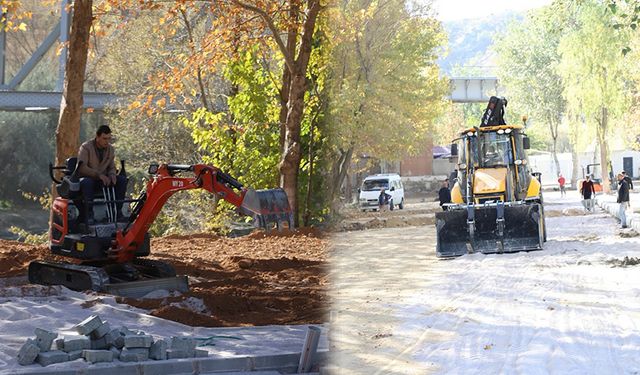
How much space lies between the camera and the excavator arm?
9344mm

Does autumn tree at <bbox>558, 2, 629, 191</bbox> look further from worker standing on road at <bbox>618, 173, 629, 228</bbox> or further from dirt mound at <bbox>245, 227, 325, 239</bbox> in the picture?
dirt mound at <bbox>245, 227, 325, 239</bbox>

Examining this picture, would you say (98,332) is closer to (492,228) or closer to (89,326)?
(89,326)

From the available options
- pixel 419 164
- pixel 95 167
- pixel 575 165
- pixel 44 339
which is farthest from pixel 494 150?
pixel 575 165

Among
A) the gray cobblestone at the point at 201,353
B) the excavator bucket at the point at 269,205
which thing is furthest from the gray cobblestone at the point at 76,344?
the excavator bucket at the point at 269,205

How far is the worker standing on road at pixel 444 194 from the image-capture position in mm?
13287

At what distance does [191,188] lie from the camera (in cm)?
962

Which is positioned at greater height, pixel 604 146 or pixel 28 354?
pixel 604 146

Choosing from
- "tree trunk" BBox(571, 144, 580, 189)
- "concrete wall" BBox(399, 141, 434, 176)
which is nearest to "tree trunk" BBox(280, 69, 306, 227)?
"concrete wall" BBox(399, 141, 434, 176)

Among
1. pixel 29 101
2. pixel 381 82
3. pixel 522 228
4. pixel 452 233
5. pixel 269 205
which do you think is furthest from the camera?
pixel 29 101

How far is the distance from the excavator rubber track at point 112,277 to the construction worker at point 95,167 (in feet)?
1.56

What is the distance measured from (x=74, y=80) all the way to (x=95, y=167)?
14.6 ft

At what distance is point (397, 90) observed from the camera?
16.5m

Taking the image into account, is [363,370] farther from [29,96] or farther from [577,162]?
[577,162]

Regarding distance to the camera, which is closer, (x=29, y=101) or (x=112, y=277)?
(x=112, y=277)
